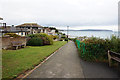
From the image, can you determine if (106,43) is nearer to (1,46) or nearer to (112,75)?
(112,75)

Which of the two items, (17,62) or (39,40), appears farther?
(39,40)

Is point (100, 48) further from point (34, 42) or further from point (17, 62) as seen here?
point (34, 42)

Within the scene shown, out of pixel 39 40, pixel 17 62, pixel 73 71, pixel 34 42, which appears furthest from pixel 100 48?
pixel 34 42

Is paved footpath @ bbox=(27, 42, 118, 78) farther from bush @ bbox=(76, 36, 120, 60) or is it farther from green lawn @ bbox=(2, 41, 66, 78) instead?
bush @ bbox=(76, 36, 120, 60)

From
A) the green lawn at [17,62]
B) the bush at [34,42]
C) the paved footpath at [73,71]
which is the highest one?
the bush at [34,42]

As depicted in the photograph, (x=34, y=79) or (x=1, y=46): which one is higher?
(x=1, y=46)

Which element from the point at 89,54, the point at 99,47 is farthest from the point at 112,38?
the point at 89,54

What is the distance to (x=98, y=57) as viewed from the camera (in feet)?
22.6

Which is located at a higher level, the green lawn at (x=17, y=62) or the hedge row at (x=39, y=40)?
the hedge row at (x=39, y=40)

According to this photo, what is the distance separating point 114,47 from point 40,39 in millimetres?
13631

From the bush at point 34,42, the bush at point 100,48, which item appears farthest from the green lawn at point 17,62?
the bush at point 34,42

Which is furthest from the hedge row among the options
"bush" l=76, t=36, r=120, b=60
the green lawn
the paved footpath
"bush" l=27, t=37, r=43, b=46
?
the paved footpath

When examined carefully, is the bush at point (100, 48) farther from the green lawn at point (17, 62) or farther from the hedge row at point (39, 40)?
the hedge row at point (39, 40)

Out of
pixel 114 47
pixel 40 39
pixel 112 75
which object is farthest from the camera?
pixel 40 39
